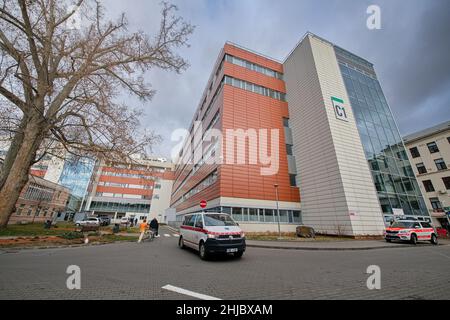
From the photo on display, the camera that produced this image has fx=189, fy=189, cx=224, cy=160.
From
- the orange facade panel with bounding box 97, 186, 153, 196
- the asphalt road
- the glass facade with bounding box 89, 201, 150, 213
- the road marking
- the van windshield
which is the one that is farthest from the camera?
the orange facade panel with bounding box 97, 186, 153, 196

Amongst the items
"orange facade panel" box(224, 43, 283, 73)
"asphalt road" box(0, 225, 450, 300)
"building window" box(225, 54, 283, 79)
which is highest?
"orange facade panel" box(224, 43, 283, 73)

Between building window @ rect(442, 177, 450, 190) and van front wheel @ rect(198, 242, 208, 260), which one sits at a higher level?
building window @ rect(442, 177, 450, 190)

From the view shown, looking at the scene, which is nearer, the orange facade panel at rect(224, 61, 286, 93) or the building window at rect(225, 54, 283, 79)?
the orange facade panel at rect(224, 61, 286, 93)

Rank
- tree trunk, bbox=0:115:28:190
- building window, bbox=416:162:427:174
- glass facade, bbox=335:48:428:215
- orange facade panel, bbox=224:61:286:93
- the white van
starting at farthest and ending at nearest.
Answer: building window, bbox=416:162:427:174, orange facade panel, bbox=224:61:286:93, glass facade, bbox=335:48:428:215, tree trunk, bbox=0:115:28:190, the white van

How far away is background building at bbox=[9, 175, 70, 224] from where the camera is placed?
30.1 meters

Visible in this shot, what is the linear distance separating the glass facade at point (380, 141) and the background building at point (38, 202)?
1662 inches

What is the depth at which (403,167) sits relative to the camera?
22078 mm

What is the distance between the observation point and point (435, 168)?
31.8 metres

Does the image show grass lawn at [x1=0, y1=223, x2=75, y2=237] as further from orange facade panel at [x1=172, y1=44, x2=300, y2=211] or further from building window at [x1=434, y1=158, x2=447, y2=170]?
building window at [x1=434, y1=158, x2=447, y2=170]

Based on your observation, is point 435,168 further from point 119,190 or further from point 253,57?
point 119,190

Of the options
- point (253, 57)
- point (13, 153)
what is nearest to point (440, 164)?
point (253, 57)

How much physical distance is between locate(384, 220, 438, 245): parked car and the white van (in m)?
13.9

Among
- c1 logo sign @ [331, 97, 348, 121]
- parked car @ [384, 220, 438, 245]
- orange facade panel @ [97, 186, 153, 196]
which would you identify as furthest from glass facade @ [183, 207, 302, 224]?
orange facade panel @ [97, 186, 153, 196]

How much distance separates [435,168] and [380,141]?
19619 mm
